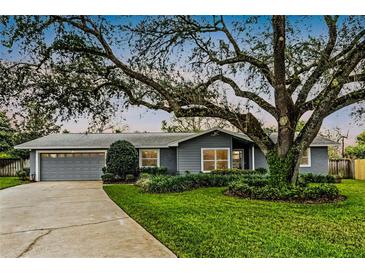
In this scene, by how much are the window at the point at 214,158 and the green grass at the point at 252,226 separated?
5746 millimetres

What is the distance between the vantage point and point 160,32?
21.1 feet

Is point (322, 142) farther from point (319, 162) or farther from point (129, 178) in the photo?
point (129, 178)

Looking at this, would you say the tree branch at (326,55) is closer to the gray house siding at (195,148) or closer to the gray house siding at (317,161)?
the gray house siding at (195,148)

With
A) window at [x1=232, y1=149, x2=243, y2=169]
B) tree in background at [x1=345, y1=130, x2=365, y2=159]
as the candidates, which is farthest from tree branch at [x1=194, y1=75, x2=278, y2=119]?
window at [x1=232, y1=149, x2=243, y2=169]

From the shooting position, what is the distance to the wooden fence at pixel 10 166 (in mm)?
11369

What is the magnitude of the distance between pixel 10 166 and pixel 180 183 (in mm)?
6467

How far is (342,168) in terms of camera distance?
13430mm

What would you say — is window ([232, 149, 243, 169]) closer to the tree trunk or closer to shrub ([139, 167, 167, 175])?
shrub ([139, 167, 167, 175])

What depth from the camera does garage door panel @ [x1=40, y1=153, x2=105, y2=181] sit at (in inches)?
508

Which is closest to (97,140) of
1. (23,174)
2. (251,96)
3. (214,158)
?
(23,174)

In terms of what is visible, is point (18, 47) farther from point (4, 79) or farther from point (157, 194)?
point (157, 194)

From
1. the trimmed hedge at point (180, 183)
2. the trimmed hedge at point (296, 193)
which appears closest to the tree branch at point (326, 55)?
the trimmed hedge at point (296, 193)

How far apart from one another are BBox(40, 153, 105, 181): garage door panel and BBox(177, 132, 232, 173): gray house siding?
3.01 m
